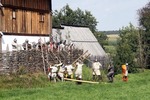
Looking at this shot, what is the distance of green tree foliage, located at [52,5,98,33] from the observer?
92.4 metres

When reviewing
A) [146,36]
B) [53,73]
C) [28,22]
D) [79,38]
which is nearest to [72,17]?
[146,36]

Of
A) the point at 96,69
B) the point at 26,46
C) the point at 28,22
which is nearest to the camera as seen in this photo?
the point at 96,69

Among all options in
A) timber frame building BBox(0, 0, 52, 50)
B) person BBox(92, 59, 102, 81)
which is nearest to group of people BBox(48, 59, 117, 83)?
person BBox(92, 59, 102, 81)

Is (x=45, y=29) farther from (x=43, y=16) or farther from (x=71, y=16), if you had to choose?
(x=71, y=16)

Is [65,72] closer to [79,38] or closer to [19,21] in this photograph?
[19,21]

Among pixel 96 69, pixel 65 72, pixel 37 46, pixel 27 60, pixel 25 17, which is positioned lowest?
pixel 65 72

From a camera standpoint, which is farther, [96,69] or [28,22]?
[28,22]

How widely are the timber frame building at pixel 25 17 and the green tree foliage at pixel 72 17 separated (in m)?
43.5

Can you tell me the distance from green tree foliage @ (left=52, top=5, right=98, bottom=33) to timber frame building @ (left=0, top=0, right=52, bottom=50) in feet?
143

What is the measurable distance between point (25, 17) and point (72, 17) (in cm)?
5191

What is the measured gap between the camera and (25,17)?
42.7 meters

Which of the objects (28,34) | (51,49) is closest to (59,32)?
(28,34)

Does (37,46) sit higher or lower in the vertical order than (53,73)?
higher

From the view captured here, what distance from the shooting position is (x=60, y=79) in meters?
35.3
